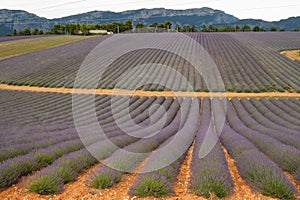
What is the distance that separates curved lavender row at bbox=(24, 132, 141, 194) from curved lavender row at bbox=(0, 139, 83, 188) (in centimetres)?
34

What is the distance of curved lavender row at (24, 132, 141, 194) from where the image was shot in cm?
443

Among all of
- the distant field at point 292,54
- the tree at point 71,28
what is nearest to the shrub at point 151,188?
the distant field at point 292,54

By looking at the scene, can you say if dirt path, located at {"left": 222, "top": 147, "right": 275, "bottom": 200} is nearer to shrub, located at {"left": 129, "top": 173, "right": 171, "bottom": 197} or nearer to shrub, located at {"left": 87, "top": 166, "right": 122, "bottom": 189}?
shrub, located at {"left": 129, "top": 173, "right": 171, "bottom": 197}

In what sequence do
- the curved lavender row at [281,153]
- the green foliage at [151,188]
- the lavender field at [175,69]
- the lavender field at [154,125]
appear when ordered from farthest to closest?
1. the lavender field at [175,69]
2. the curved lavender row at [281,153]
3. the lavender field at [154,125]
4. the green foliage at [151,188]

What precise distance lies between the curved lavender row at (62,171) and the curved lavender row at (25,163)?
0.34 meters

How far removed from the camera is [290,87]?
24625 mm

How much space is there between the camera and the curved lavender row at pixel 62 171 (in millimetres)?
4434

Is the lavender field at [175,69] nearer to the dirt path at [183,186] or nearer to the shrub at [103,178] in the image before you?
the dirt path at [183,186]

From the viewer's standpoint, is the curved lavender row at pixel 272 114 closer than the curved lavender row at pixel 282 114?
Yes

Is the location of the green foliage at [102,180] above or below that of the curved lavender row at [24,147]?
above

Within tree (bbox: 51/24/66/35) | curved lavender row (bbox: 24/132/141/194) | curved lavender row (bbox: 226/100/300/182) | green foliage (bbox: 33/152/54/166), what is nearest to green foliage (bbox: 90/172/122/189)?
curved lavender row (bbox: 24/132/141/194)

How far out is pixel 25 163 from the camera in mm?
5430

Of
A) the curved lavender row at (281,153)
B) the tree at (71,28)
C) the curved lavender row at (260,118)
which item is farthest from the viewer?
the tree at (71,28)

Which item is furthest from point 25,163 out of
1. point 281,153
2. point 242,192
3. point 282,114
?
point 282,114
